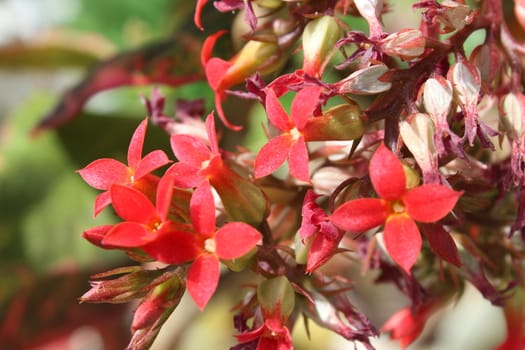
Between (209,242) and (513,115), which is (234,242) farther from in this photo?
(513,115)

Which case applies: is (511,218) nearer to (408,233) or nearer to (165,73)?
(408,233)

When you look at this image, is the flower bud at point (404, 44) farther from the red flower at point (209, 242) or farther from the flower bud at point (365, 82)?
the red flower at point (209, 242)

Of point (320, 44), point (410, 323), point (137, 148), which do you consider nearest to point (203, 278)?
point (137, 148)

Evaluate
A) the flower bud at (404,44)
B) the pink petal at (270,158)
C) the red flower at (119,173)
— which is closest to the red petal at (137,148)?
the red flower at (119,173)

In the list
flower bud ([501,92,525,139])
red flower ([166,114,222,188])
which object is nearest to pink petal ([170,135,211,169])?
red flower ([166,114,222,188])

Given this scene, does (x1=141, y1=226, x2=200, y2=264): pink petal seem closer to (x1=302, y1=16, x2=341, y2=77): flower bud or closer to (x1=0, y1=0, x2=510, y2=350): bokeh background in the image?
(x1=302, y1=16, x2=341, y2=77): flower bud
